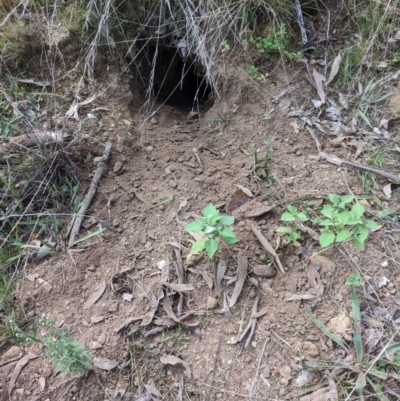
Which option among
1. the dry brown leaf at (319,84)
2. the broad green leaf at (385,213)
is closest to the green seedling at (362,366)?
the broad green leaf at (385,213)

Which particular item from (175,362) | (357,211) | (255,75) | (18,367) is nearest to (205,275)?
(175,362)

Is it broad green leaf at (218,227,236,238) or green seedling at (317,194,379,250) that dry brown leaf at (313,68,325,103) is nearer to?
green seedling at (317,194,379,250)

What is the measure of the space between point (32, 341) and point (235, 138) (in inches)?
63.6

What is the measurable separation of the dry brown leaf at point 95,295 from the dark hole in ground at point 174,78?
1526 mm

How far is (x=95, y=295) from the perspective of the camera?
1870mm

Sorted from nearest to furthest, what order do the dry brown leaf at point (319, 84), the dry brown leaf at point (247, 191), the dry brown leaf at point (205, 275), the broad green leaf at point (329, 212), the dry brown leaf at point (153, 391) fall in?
the dry brown leaf at point (153, 391) < the broad green leaf at point (329, 212) < the dry brown leaf at point (205, 275) < the dry brown leaf at point (247, 191) < the dry brown leaf at point (319, 84)

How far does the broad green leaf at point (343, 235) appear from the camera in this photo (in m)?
1.63

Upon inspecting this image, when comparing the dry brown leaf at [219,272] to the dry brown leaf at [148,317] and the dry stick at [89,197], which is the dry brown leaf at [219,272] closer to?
the dry brown leaf at [148,317]

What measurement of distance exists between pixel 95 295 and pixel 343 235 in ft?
4.06

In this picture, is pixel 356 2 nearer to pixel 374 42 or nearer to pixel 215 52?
pixel 374 42

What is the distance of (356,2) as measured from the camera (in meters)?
2.56

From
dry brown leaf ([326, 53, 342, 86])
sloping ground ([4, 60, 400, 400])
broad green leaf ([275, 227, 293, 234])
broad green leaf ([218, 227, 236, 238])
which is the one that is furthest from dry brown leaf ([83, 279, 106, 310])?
dry brown leaf ([326, 53, 342, 86])

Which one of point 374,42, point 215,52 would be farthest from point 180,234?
point 374,42

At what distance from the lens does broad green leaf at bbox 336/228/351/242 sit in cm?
163
